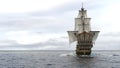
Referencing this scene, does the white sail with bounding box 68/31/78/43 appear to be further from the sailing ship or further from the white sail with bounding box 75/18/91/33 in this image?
the white sail with bounding box 75/18/91/33

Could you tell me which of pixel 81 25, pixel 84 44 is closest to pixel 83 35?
pixel 84 44

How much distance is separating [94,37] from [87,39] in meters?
11.3

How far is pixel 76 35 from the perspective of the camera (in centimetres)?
14212

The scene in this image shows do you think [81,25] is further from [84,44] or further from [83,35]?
[84,44]

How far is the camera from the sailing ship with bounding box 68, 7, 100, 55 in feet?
416

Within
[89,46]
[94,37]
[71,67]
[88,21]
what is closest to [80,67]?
[71,67]

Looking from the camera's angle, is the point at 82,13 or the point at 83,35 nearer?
the point at 83,35

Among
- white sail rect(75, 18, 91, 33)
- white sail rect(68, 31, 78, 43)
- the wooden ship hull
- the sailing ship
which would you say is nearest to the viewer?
the wooden ship hull

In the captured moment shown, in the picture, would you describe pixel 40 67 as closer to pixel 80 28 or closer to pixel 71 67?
pixel 71 67

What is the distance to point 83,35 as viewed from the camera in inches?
5236

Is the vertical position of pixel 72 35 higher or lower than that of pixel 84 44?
higher

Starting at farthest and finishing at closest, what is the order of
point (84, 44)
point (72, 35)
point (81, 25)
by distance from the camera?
point (81, 25), point (72, 35), point (84, 44)

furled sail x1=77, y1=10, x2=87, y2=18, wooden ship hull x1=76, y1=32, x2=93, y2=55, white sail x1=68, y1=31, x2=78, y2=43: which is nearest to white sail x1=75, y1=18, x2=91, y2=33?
furled sail x1=77, y1=10, x2=87, y2=18

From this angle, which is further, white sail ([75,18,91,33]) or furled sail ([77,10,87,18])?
furled sail ([77,10,87,18])
